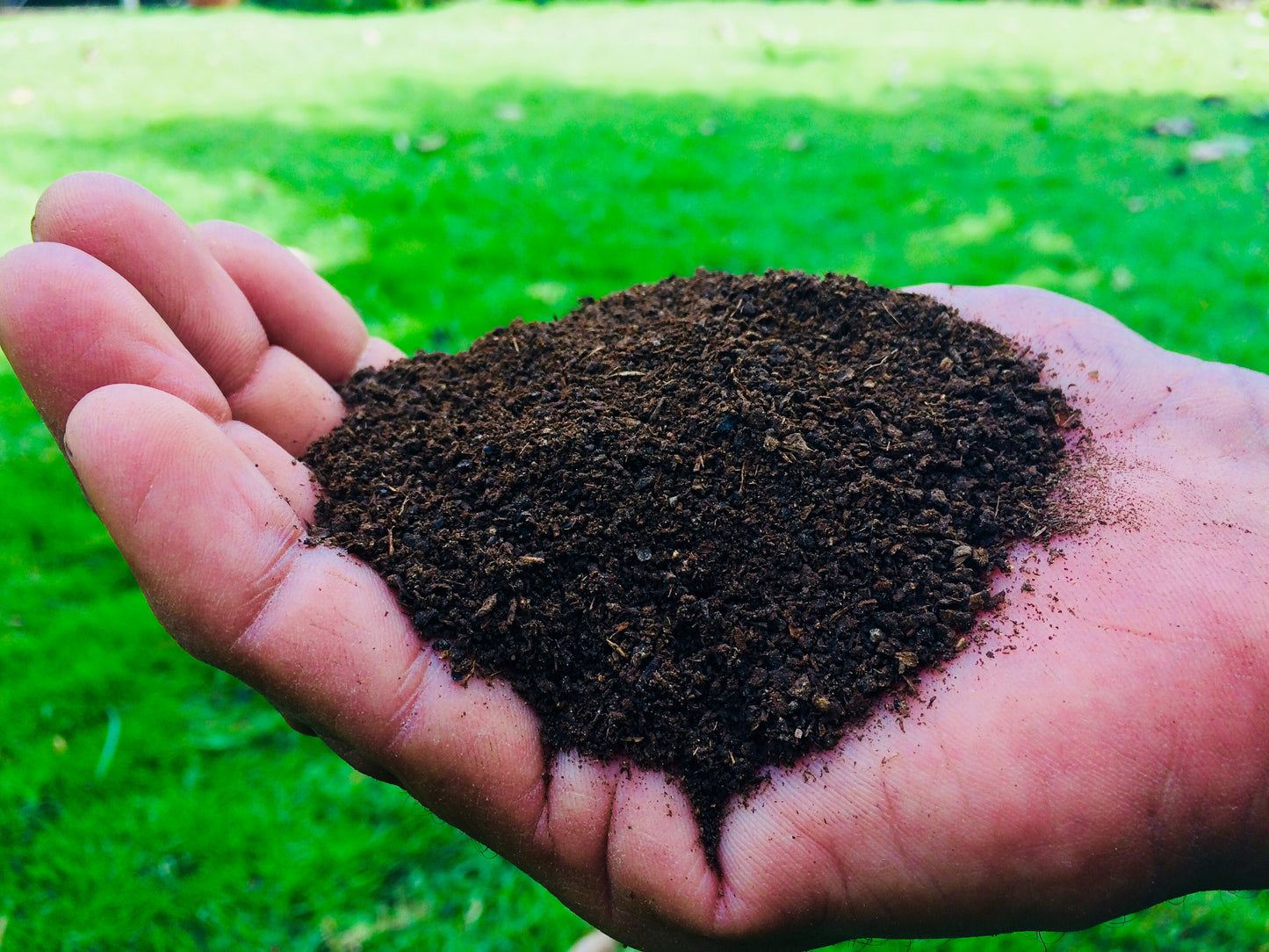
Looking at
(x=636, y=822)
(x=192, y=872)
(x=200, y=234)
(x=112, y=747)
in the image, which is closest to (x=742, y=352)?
(x=636, y=822)

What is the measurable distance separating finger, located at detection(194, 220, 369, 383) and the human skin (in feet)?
1.53

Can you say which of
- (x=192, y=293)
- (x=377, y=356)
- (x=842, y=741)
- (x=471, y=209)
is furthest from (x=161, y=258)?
(x=471, y=209)

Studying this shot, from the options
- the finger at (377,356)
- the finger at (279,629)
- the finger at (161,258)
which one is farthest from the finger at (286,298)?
the finger at (279,629)

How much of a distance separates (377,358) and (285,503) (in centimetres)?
99

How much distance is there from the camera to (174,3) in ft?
45.0

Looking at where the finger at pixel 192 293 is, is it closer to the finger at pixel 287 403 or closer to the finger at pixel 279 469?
the finger at pixel 287 403

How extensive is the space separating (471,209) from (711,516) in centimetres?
479

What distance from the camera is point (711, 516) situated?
198cm

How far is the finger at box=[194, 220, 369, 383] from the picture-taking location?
8.38 feet

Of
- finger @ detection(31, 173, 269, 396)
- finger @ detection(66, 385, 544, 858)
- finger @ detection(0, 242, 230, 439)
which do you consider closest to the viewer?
finger @ detection(66, 385, 544, 858)

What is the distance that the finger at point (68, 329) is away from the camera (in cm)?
183

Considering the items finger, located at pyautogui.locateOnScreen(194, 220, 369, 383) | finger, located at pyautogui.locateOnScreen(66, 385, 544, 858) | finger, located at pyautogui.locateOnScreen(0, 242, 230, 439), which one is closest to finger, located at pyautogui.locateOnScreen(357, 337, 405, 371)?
finger, located at pyautogui.locateOnScreen(194, 220, 369, 383)

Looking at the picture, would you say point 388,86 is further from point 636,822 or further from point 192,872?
point 636,822

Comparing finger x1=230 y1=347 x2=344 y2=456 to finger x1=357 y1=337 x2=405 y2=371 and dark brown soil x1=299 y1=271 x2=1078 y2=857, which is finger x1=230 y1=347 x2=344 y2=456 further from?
finger x1=357 y1=337 x2=405 y2=371
